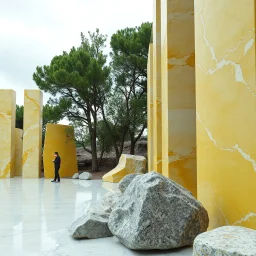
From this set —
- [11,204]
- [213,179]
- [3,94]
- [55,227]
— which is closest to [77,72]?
[3,94]

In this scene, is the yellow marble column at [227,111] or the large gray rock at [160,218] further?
the large gray rock at [160,218]

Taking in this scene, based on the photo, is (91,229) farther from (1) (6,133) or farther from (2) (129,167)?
(1) (6,133)

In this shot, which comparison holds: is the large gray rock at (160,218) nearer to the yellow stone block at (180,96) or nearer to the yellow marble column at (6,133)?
the yellow stone block at (180,96)

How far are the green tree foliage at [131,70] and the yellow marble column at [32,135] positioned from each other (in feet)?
13.0

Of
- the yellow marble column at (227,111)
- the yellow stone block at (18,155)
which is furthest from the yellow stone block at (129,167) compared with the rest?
the yellow marble column at (227,111)

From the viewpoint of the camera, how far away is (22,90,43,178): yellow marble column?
616 inches

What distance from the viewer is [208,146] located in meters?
3.39

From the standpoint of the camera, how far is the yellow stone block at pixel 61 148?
15515 millimetres

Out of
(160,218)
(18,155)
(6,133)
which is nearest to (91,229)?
(160,218)

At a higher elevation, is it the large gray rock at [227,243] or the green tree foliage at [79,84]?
the green tree foliage at [79,84]

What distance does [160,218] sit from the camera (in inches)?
113

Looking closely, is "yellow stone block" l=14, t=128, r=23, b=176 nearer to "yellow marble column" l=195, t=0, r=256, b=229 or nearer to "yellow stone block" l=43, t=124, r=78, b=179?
"yellow stone block" l=43, t=124, r=78, b=179

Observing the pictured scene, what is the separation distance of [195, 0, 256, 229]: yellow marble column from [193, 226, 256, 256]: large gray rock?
0.43 meters

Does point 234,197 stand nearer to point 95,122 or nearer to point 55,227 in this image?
point 55,227
